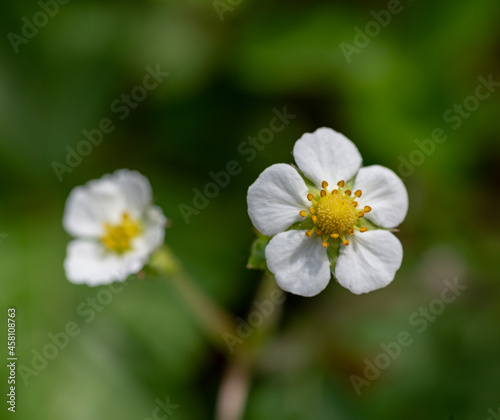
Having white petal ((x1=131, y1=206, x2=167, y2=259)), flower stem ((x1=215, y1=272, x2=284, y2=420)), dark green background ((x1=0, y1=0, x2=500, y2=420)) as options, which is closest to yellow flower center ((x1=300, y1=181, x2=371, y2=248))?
white petal ((x1=131, y1=206, x2=167, y2=259))

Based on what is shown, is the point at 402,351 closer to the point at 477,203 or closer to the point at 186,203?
the point at 477,203

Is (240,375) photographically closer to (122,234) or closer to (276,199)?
(122,234)

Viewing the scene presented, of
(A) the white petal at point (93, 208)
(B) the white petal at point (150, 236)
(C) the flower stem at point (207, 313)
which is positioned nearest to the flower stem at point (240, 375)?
(C) the flower stem at point (207, 313)

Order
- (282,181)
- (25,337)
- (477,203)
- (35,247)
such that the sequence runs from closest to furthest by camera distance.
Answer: (282,181), (25,337), (35,247), (477,203)

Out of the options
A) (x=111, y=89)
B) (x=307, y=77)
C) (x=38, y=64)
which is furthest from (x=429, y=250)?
(x=38, y=64)

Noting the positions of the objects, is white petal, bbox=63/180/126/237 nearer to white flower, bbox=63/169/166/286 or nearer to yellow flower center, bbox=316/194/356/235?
white flower, bbox=63/169/166/286

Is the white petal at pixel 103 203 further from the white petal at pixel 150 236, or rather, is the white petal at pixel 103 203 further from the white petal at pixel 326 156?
the white petal at pixel 326 156

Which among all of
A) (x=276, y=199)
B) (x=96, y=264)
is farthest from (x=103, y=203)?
(x=276, y=199)
